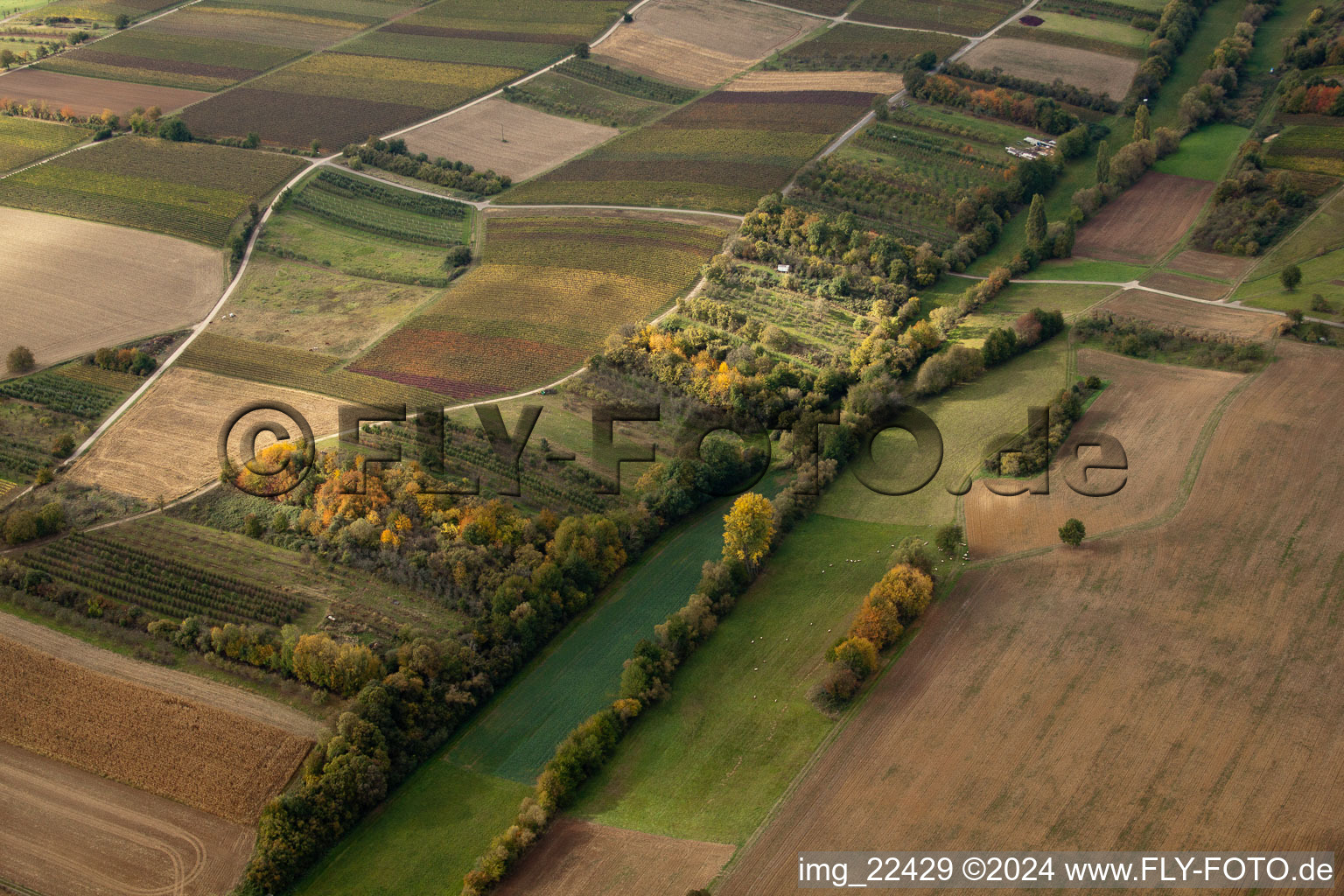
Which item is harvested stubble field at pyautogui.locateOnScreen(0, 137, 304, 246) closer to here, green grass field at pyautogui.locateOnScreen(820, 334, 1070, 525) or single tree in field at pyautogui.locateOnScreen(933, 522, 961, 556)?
green grass field at pyautogui.locateOnScreen(820, 334, 1070, 525)

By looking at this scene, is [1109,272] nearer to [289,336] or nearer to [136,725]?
[289,336]

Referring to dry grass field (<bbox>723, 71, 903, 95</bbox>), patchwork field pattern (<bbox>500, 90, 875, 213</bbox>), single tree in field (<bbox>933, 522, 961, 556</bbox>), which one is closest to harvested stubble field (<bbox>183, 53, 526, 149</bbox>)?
patchwork field pattern (<bbox>500, 90, 875, 213</bbox>)

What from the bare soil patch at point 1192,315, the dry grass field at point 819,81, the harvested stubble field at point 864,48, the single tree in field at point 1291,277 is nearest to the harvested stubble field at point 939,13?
the harvested stubble field at point 864,48

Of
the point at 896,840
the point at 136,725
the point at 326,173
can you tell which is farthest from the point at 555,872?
the point at 326,173

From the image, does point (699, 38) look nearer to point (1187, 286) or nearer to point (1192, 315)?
point (1187, 286)

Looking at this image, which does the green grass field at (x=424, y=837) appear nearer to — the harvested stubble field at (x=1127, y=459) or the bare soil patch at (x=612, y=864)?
the bare soil patch at (x=612, y=864)

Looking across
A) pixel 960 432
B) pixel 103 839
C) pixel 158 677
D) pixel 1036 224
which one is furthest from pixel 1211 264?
pixel 103 839
